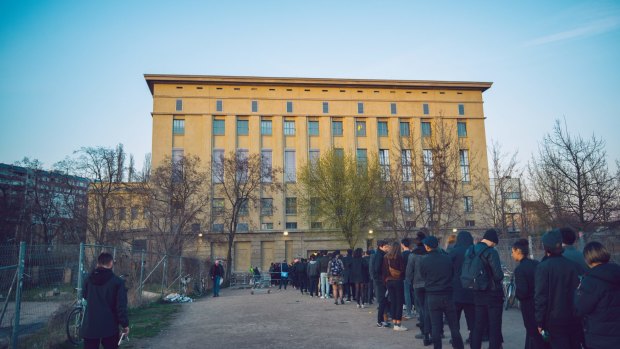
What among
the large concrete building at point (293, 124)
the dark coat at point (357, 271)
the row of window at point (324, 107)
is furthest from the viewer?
the row of window at point (324, 107)

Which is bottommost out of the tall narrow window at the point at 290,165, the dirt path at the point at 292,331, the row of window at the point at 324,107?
the dirt path at the point at 292,331

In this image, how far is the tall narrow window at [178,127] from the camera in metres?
52.5

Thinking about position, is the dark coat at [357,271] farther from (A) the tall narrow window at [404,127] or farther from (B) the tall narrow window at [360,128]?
(A) the tall narrow window at [404,127]

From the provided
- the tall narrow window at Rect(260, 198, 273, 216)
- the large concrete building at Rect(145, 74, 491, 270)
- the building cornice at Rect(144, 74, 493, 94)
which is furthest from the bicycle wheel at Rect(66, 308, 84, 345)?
the building cornice at Rect(144, 74, 493, 94)

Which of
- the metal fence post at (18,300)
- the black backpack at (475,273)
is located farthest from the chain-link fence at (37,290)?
the black backpack at (475,273)

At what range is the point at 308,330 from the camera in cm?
1067

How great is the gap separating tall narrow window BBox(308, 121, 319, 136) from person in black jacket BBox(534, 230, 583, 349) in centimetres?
5054

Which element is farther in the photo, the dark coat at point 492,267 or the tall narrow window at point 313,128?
the tall narrow window at point 313,128

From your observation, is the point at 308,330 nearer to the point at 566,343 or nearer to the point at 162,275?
the point at 566,343

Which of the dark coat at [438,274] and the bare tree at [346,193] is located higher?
the bare tree at [346,193]

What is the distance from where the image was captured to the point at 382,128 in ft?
186

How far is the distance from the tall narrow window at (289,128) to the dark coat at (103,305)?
49.0 meters

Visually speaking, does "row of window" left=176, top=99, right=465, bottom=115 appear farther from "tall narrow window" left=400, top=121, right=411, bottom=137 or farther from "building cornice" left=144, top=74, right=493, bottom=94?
"building cornice" left=144, top=74, right=493, bottom=94

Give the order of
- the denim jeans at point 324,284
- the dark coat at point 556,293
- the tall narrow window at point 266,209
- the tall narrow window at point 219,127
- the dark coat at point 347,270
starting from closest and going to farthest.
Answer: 1. the dark coat at point 556,293
2. the dark coat at point 347,270
3. the denim jeans at point 324,284
4. the tall narrow window at point 266,209
5. the tall narrow window at point 219,127
